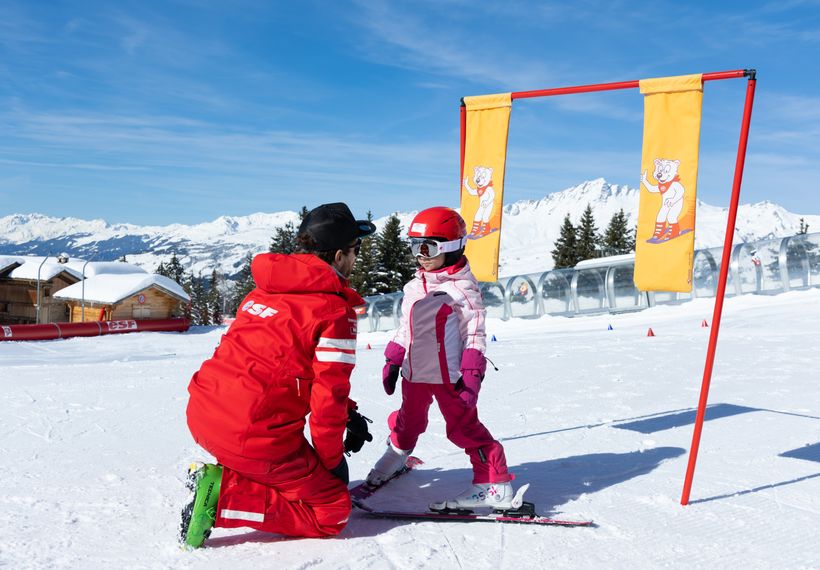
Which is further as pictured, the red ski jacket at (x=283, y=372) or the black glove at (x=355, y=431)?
the black glove at (x=355, y=431)

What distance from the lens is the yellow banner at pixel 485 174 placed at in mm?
5906

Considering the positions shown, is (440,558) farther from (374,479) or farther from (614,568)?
(374,479)

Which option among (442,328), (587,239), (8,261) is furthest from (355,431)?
(587,239)

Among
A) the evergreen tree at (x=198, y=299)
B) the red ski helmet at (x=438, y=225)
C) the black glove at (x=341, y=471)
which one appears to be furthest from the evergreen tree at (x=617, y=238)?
the black glove at (x=341, y=471)

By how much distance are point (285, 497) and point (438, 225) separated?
68.1 inches

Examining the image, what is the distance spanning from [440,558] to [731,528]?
161 cm

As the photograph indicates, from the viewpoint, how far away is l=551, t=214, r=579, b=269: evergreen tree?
52.3 metres

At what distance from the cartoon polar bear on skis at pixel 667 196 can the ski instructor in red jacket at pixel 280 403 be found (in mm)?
2480

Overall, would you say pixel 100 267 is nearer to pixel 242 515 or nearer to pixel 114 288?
pixel 114 288

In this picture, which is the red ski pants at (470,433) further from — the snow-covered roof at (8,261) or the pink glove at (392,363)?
the snow-covered roof at (8,261)

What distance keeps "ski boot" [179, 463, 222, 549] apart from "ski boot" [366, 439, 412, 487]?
1.24 meters

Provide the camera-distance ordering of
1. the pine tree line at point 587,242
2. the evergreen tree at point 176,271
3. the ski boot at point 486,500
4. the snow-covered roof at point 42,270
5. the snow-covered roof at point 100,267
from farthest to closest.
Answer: the evergreen tree at point 176,271
the pine tree line at point 587,242
the snow-covered roof at point 100,267
the snow-covered roof at point 42,270
the ski boot at point 486,500

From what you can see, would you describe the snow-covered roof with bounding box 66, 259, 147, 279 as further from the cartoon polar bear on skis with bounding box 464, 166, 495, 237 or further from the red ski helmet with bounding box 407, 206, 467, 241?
the red ski helmet with bounding box 407, 206, 467, 241

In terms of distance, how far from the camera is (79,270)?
122 ft
